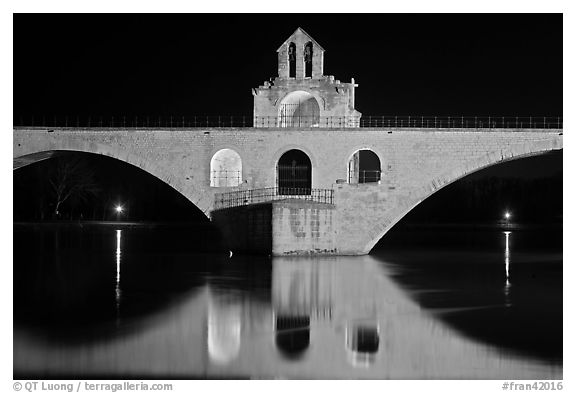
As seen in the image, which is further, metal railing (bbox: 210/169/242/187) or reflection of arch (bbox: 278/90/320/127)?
reflection of arch (bbox: 278/90/320/127)

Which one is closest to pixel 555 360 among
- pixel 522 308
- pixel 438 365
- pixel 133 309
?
pixel 438 365

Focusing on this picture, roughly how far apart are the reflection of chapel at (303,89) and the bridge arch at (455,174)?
3.94 m

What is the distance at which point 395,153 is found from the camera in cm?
2938

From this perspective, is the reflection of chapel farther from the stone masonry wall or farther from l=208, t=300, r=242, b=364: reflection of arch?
l=208, t=300, r=242, b=364: reflection of arch

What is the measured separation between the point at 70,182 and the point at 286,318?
42.0 metres

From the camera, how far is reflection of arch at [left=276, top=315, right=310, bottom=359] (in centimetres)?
1400

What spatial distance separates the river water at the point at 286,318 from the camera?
42.4ft

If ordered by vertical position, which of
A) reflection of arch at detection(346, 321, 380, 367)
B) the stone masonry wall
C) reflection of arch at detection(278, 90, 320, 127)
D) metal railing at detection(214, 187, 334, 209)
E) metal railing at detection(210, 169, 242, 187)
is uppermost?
reflection of arch at detection(278, 90, 320, 127)

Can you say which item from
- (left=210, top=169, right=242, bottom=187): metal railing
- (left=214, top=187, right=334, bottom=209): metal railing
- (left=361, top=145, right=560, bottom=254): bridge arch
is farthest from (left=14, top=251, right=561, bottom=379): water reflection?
(left=210, top=169, right=242, bottom=187): metal railing

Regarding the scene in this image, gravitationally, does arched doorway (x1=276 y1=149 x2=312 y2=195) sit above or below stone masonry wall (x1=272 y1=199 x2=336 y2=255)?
above

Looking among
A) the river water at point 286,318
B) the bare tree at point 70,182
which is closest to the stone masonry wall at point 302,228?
the river water at point 286,318

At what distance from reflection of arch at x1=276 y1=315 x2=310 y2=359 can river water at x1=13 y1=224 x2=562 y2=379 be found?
33mm

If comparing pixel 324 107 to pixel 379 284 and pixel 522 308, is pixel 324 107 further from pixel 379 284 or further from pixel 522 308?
pixel 522 308

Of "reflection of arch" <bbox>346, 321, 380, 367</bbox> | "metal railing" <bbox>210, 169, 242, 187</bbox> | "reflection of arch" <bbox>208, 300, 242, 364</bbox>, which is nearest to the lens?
"reflection of arch" <bbox>346, 321, 380, 367</bbox>
